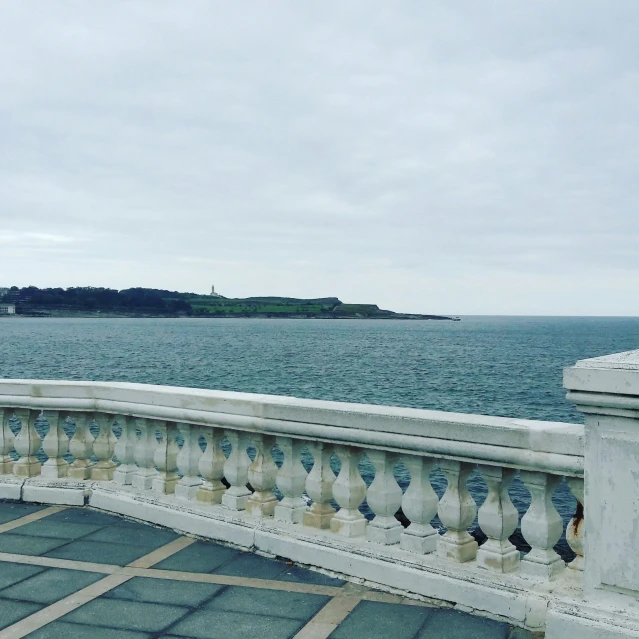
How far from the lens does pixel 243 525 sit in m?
4.83

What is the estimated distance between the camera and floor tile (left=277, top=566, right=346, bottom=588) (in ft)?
13.7

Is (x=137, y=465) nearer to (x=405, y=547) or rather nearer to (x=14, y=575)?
(x=14, y=575)

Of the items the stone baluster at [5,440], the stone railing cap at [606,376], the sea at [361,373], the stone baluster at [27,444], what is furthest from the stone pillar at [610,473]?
the sea at [361,373]

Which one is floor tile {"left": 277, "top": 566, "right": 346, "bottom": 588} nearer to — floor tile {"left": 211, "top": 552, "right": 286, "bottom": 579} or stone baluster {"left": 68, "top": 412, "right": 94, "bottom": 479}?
floor tile {"left": 211, "top": 552, "right": 286, "bottom": 579}

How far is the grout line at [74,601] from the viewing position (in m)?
3.60

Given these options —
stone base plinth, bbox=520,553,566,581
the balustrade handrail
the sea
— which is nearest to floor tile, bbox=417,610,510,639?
stone base plinth, bbox=520,553,566,581

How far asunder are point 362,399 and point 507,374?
24518 millimetres

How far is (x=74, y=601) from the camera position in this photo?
394 cm

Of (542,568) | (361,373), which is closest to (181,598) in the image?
(542,568)

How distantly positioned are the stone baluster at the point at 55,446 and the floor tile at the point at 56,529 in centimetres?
71

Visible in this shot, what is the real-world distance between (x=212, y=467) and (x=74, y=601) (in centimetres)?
146

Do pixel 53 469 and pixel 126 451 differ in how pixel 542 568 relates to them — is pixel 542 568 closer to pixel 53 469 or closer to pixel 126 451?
pixel 126 451

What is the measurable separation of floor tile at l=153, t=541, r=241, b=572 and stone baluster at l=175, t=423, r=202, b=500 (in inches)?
19.8

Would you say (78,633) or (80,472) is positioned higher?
(80,472)
